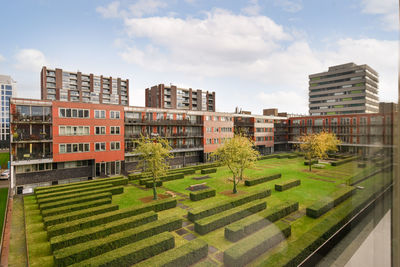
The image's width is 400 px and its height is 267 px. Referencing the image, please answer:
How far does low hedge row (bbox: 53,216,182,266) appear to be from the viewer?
715 centimetres

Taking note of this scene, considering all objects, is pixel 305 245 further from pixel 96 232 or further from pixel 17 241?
pixel 17 241

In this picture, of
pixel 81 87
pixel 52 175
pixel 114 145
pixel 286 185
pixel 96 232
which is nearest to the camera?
pixel 96 232

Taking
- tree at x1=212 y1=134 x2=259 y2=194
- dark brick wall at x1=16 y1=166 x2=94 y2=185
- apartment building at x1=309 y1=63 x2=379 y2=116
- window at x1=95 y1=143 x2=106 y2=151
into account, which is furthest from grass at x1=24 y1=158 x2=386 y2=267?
window at x1=95 y1=143 x2=106 y2=151

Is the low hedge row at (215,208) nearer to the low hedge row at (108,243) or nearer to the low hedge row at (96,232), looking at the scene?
the low hedge row at (108,243)

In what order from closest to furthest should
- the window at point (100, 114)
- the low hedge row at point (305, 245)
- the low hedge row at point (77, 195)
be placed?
the low hedge row at point (305, 245) < the low hedge row at point (77, 195) < the window at point (100, 114)

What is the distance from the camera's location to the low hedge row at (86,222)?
30.0 ft

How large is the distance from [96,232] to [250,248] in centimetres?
604

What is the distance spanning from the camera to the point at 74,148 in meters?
20.7

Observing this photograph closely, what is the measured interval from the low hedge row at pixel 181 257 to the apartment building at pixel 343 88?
20.5 feet

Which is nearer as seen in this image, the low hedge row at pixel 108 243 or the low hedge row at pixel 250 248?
the low hedge row at pixel 250 248

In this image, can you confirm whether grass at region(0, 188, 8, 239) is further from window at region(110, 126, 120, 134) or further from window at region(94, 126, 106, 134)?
window at region(110, 126, 120, 134)

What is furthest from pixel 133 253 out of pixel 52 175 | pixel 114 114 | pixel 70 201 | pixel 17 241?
pixel 114 114

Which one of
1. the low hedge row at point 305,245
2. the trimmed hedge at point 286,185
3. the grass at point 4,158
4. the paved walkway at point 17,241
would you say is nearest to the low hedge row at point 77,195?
the paved walkway at point 17,241

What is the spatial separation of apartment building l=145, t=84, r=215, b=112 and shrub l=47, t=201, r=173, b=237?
3593cm
